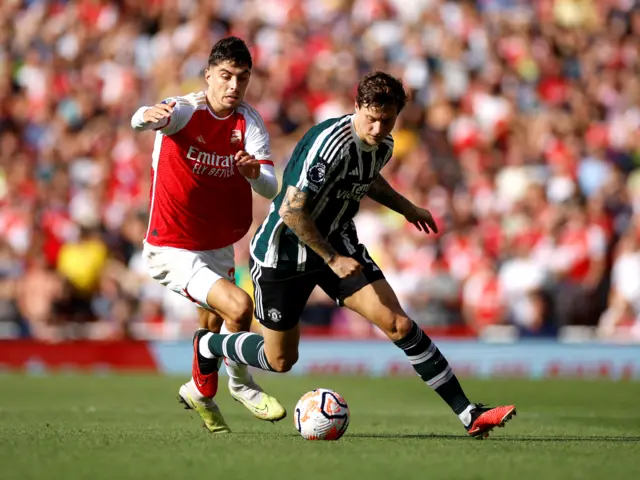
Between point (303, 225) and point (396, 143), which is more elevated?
point (396, 143)

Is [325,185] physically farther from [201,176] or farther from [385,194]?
[201,176]

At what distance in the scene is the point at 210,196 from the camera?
893cm

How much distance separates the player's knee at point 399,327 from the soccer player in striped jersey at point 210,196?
3.61ft

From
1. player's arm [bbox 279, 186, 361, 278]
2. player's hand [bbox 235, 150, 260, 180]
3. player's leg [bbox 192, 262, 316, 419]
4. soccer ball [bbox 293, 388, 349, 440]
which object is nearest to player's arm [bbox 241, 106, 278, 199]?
player's hand [bbox 235, 150, 260, 180]

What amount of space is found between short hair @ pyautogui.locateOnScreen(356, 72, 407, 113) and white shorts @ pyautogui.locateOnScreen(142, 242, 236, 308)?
5.88 ft

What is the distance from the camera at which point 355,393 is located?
45.3ft

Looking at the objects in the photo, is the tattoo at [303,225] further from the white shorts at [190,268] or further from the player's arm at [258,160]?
the white shorts at [190,268]

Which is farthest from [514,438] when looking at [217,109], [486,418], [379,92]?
[217,109]

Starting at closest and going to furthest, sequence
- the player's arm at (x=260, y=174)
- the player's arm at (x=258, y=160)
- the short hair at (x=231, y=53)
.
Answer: the player's arm at (x=260, y=174) → the player's arm at (x=258, y=160) → the short hair at (x=231, y=53)

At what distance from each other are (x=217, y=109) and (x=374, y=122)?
146cm

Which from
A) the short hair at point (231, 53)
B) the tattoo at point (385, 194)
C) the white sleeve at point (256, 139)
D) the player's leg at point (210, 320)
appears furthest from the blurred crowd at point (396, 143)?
the short hair at point (231, 53)

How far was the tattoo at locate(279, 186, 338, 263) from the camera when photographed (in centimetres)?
772

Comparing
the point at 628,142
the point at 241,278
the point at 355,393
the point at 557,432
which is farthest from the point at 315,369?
the point at 557,432

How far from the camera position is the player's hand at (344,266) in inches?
298
